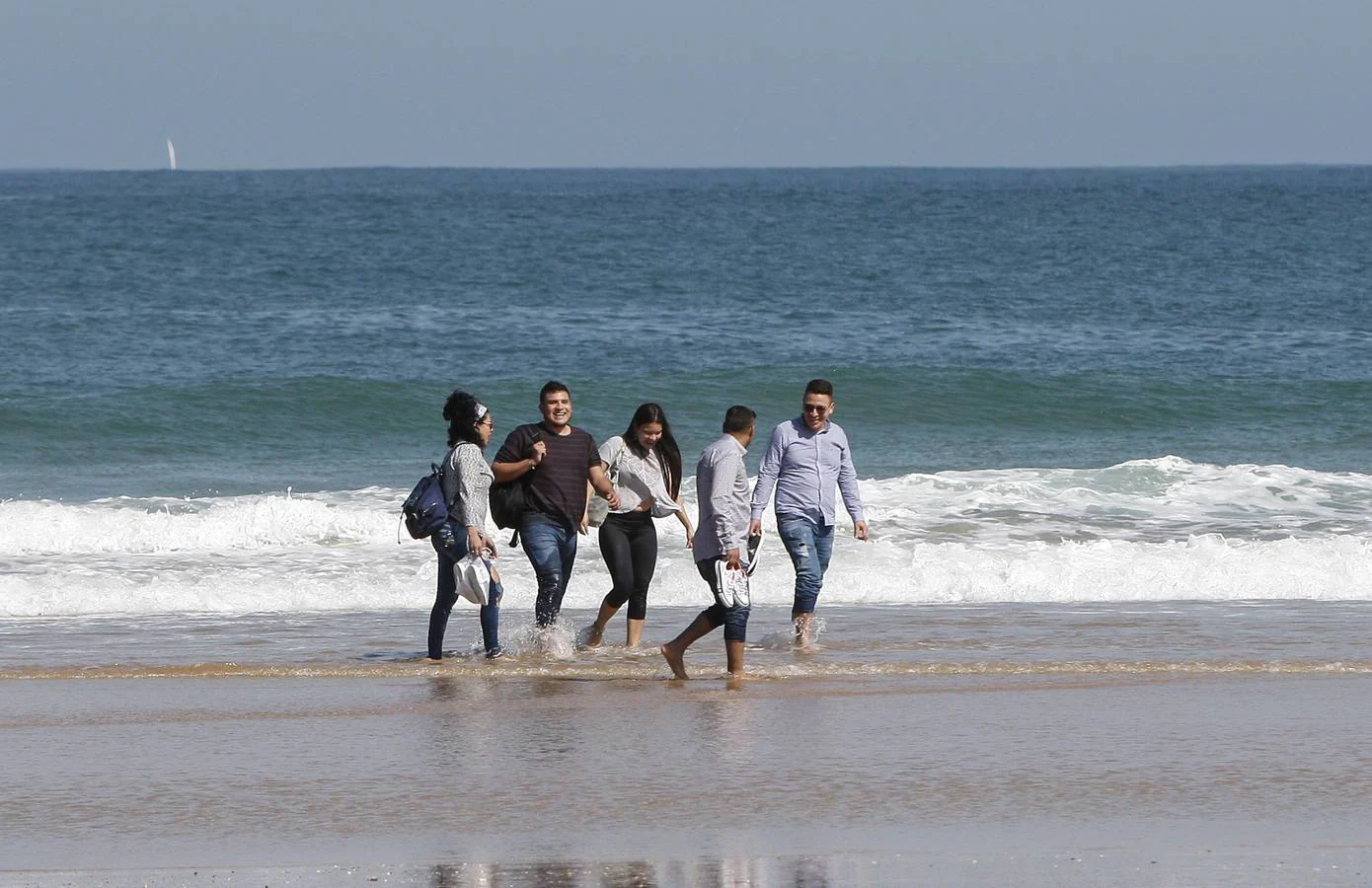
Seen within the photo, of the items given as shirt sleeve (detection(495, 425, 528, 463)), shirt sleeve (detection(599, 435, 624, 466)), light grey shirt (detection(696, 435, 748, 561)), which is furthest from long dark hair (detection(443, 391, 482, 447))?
light grey shirt (detection(696, 435, 748, 561))

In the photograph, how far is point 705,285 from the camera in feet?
126

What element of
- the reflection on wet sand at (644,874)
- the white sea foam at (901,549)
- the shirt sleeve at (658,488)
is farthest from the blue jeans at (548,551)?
the reflection on wet sand at (644,874)

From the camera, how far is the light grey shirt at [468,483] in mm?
8664

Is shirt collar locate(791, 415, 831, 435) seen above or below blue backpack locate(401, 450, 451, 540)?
above

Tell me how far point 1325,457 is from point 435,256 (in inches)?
1187

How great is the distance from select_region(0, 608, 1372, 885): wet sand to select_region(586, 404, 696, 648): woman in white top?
0.35 metres

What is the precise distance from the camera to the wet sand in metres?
5.41

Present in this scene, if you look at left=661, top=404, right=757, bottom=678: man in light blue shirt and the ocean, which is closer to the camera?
the ocean

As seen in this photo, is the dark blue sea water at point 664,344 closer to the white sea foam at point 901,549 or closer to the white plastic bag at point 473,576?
the white sea foam at point 901,549

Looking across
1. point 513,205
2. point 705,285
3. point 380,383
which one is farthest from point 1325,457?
point 513,205

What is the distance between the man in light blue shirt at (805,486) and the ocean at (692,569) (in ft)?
1.22

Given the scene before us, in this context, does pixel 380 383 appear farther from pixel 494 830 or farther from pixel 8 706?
pixel 494 830

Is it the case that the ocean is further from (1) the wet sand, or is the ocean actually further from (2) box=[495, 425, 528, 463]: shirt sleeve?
(2) box=[495, 425, 528, 463]: shirt sleeve

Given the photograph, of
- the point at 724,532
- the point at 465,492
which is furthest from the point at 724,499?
the point at 465,492
